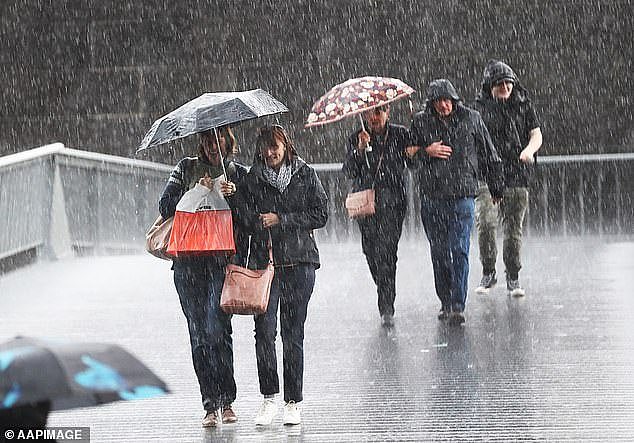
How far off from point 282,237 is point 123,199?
9622mm

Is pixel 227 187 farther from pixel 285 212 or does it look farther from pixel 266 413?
pixel 266 413

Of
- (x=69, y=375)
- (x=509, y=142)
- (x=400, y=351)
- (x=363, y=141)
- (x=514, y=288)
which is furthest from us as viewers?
(x=514, y=288)

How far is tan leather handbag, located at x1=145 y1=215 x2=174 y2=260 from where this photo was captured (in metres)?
6.75

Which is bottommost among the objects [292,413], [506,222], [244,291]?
[292,413]

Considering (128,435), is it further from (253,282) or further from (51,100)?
(51,100)

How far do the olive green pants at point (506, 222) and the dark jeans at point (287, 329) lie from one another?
4.73 m

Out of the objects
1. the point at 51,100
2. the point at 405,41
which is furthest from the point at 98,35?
the point at 405,41

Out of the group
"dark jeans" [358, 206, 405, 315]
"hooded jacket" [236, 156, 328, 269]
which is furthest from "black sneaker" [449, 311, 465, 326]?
"hooded jacket" [236, 156, 328, 269]

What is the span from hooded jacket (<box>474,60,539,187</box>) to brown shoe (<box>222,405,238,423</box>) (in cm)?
477

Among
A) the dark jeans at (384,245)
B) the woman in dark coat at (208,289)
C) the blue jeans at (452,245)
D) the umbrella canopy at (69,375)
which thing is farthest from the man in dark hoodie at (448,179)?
the umbrella canopy at (69,375)

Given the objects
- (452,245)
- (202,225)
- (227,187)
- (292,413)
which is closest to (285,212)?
(227,187)

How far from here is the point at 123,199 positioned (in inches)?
639

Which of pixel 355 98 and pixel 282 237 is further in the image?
pixel 355 98

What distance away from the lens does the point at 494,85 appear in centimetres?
1101
